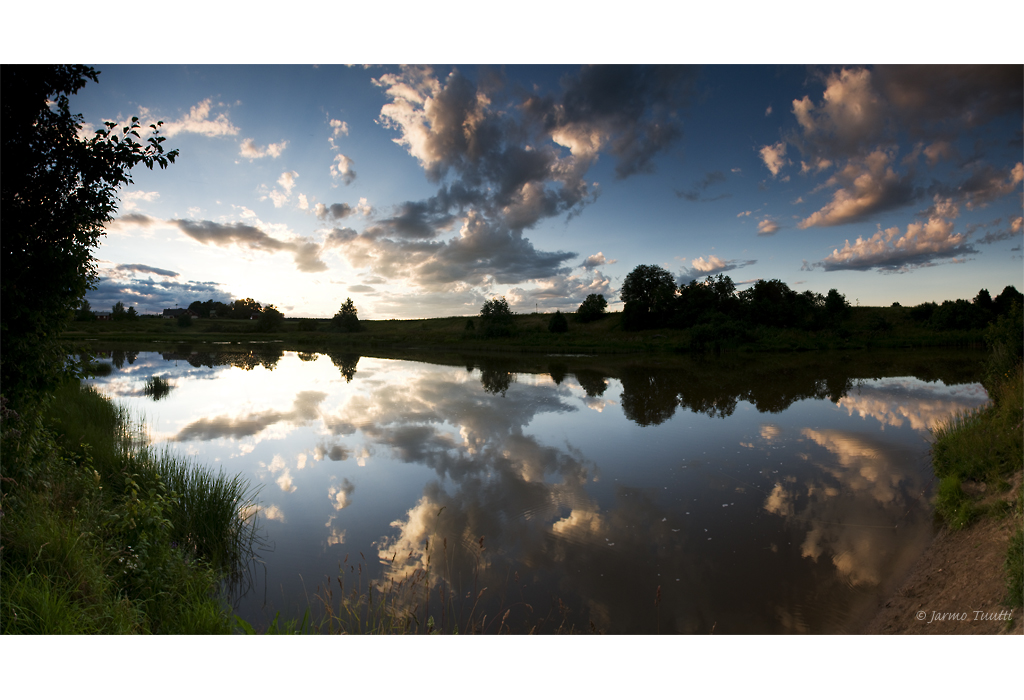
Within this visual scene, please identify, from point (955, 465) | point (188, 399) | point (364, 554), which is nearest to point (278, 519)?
point (364, 554)

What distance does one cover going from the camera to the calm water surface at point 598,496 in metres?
4.55

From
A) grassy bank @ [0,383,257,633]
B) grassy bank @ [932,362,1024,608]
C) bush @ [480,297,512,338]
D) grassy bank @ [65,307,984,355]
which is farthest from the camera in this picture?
bush @ [480,297,512,338]

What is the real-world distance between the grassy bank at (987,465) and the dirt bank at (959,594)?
10.5 inches

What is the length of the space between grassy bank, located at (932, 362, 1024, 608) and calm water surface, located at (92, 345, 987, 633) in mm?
534

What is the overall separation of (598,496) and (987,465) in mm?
5839

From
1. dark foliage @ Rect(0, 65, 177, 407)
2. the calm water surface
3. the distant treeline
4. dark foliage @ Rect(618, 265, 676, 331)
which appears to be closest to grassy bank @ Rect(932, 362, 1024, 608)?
the calm water surface

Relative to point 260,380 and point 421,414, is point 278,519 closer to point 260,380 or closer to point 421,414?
point 421,414

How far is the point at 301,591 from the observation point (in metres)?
4.55

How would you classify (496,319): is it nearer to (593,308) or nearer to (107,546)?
(593,308)

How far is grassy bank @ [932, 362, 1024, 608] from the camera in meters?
4.94

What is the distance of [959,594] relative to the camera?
4105mm

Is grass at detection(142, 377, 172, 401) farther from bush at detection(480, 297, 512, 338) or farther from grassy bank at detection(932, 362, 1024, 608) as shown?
bush at detection(480, 297, 512, 338)

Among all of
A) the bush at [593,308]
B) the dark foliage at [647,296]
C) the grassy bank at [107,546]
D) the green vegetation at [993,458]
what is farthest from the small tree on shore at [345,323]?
the green vegetation at [993,458]

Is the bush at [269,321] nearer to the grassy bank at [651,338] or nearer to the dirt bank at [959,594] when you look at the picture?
the grassy bank at [651,338]
